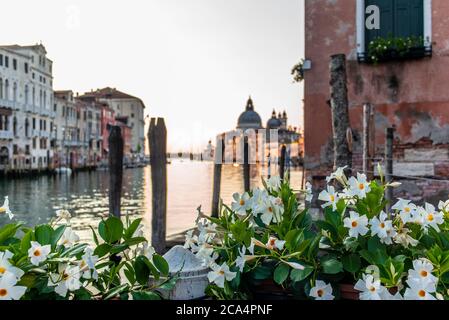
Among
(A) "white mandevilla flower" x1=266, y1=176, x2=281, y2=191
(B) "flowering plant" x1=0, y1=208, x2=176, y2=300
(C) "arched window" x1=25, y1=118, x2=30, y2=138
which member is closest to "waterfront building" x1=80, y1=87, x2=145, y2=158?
(C) "arched window" x1=25, y1=118, x2=30, y2=138

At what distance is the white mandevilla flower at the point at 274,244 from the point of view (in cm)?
132

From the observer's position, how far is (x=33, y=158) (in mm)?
46000

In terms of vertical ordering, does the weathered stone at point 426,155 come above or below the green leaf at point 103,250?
above

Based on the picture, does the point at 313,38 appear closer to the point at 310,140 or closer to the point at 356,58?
the point at 356,58

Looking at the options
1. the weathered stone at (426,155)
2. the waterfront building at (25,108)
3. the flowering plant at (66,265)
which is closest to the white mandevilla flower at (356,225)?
the flowering plant at (66,265)

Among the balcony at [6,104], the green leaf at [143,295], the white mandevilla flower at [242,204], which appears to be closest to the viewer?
the green leaf at [143,295]

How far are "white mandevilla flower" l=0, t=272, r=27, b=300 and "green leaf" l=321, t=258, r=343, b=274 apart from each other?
687 mm

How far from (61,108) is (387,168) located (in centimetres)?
5124

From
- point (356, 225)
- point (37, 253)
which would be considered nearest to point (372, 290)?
point (356, 225)

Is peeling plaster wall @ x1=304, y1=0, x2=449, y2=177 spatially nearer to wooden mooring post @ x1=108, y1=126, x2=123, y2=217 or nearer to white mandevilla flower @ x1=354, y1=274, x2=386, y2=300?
wooden mooring post @ x1=108, y1=126, x2=123, y2=217

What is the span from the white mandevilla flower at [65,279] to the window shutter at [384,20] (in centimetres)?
707

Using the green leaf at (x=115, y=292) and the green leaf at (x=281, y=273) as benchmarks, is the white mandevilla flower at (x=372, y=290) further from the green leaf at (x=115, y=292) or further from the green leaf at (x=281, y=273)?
the green leaf at (x=115, y=292)

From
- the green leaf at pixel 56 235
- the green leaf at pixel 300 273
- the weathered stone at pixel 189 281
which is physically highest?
the green leaf at pixel 56 235
